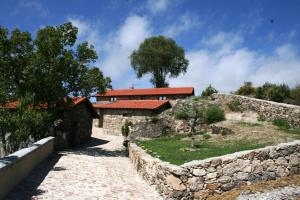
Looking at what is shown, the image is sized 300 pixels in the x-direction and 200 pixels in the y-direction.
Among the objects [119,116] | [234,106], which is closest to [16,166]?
[234,106]

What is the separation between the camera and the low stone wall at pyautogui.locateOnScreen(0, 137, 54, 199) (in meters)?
9.34

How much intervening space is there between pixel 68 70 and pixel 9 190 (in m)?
14.9

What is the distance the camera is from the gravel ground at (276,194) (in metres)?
9.25

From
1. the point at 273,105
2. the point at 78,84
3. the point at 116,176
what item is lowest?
the point at 116,176

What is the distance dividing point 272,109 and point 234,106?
4.44m

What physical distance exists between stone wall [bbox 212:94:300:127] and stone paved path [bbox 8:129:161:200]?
10.8 m

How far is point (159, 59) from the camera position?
205 feet

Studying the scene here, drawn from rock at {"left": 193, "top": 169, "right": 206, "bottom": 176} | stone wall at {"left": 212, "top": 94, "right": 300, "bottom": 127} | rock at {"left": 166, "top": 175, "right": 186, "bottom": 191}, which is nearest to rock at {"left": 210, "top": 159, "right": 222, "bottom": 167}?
rock at {"left": 193, "top": 169, "right": 206, "bottom": 176}

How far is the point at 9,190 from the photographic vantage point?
10.0 m

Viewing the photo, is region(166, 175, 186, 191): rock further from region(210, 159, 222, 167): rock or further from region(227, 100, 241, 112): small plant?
region(227, 100, 241, 112): small plant

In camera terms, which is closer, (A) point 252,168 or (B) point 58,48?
(A) point 252,168

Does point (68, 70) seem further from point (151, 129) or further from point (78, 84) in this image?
point (151, 129)

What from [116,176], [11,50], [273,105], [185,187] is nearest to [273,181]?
[185,187]

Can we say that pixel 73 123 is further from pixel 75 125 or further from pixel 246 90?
pixel 246 90
